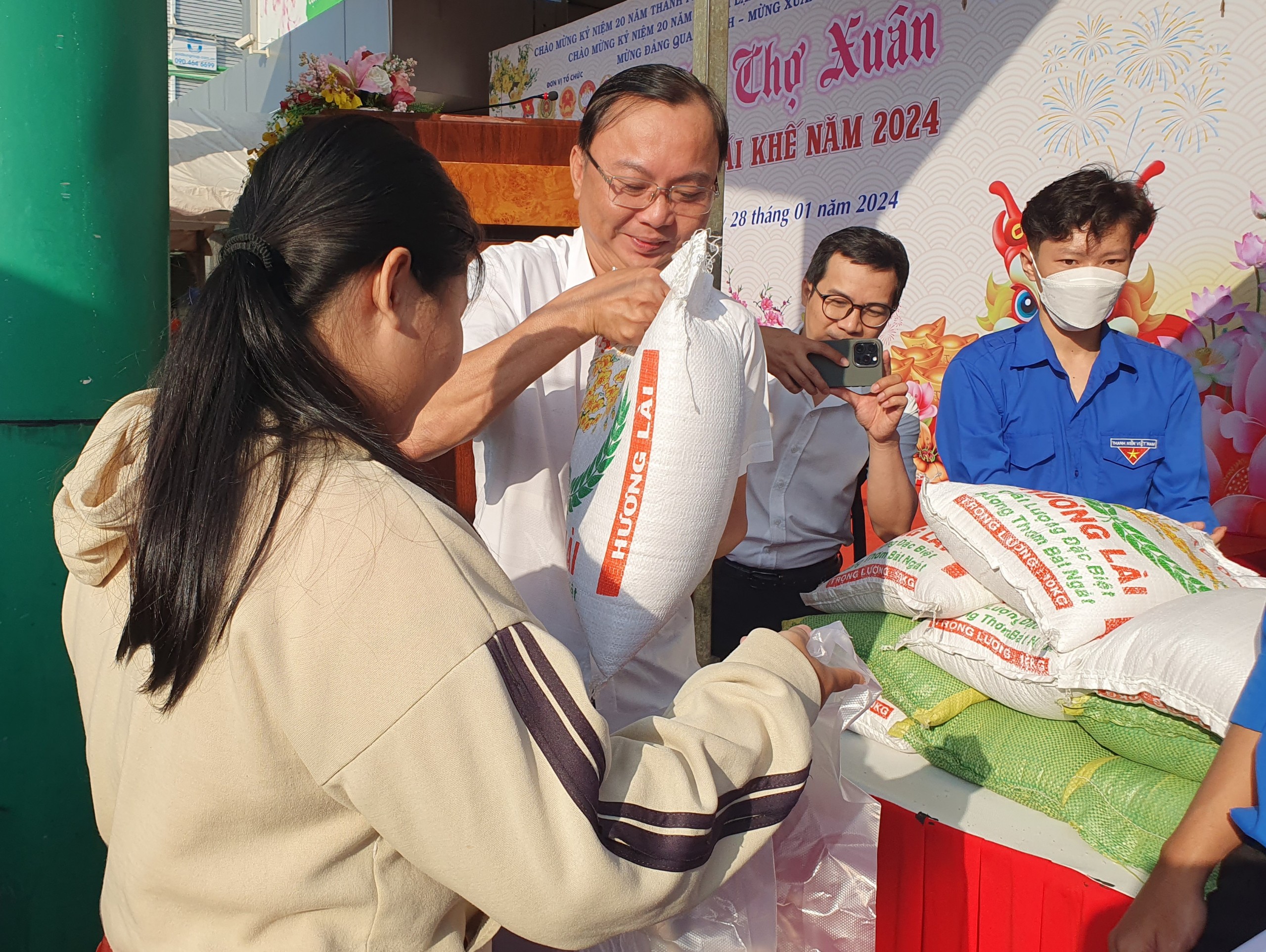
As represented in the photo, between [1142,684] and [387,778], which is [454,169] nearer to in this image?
[1142,684]

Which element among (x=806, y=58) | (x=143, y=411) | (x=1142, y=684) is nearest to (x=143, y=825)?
(x=143, y=411)

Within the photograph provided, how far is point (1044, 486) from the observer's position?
2367 mm

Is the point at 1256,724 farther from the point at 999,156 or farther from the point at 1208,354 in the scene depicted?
the point at 999,156

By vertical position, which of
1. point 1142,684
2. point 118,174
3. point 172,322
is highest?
point 118,174

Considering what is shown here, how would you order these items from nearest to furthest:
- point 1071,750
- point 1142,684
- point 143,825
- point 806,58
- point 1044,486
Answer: point 143,825 < point 1142,684 < point 1071,750 < point 1044,486 < point 806,58

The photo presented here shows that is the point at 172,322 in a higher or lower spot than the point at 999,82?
lower

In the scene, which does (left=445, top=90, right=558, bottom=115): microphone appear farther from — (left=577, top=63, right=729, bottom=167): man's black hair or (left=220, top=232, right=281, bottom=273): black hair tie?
(left=220, top=232, right=281, bottom=273): black hair tie

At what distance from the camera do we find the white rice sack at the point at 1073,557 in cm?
175

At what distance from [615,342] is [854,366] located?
0.55 metres

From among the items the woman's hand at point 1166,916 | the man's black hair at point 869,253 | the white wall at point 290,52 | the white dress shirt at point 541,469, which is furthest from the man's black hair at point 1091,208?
the white wall at point 290,52

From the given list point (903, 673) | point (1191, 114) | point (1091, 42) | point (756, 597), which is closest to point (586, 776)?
point (903, 673)

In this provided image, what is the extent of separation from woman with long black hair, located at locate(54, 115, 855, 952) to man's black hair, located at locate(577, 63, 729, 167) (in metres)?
0.62

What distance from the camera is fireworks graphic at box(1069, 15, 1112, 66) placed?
Result: 3.20 meters

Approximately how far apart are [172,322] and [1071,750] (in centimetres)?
207
